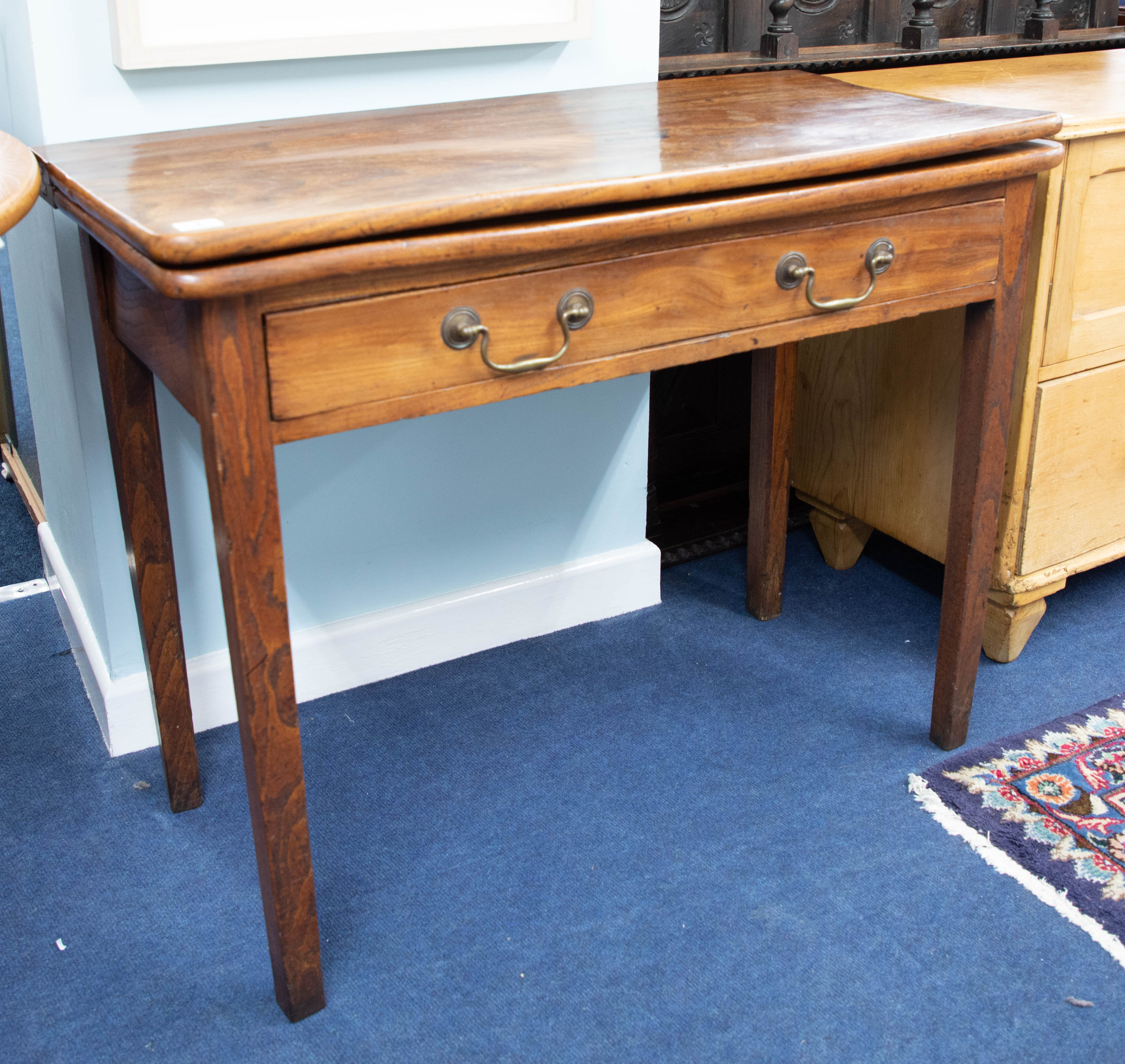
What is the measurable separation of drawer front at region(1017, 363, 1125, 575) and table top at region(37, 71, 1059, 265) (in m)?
0.53

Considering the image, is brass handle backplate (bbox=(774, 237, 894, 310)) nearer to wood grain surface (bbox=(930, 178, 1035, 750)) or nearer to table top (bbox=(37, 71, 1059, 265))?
table top (bbox=(37, 71, 1059, 265))

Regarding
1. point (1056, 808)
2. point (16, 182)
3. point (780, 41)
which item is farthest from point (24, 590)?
point (1056, 808)

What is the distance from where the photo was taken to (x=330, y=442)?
176 centimetres

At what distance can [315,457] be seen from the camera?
5.79 ft

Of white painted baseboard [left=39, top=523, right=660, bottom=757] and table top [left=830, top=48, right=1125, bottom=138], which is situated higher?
table top [left=830, top=48, right=1125, bottom=138]

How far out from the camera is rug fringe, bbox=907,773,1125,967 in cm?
140

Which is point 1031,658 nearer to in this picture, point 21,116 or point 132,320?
point 132,320

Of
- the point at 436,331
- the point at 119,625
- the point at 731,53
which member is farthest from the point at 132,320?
the point at 731,53

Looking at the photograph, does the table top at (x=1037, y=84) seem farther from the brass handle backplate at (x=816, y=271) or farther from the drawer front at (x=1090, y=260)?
the brass handle backplate at (x=816, y=271)

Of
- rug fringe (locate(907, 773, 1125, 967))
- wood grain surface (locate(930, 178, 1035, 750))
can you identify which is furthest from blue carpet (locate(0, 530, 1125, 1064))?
wood grain surface (locate(930, 178, 1035, 750))

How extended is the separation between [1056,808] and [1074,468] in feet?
1.83

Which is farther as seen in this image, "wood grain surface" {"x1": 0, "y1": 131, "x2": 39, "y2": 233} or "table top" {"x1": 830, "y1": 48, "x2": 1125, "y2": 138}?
"table top" {"x1": 830, "y1": 48, "x2": 1125, "y2": 138}

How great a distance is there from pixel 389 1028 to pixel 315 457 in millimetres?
828

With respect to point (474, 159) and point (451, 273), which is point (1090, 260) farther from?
point (451, 273)
